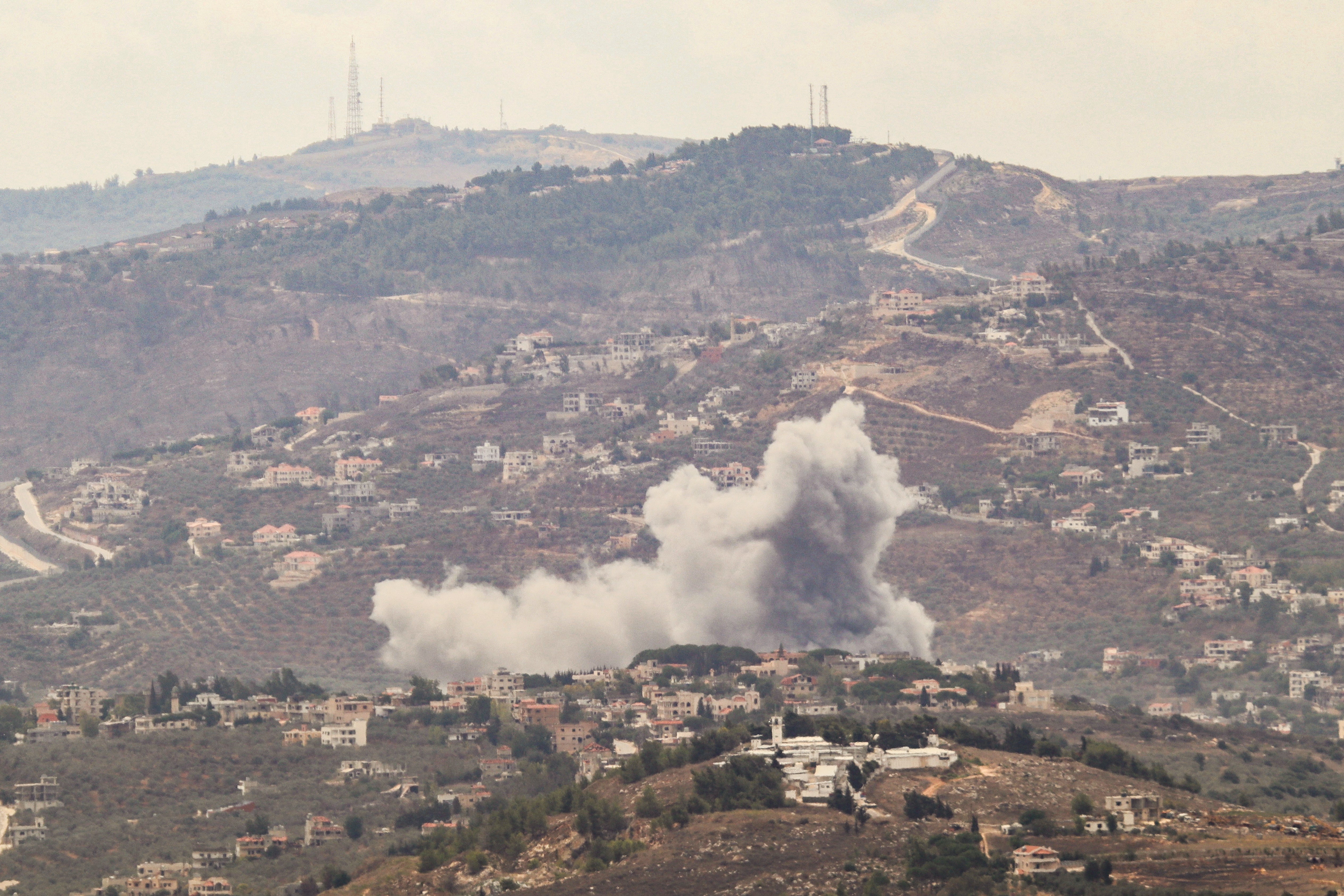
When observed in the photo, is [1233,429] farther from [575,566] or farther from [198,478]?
[198,478]

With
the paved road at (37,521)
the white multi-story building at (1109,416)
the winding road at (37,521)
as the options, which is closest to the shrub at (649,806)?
the white multi-story building at (1109,416)

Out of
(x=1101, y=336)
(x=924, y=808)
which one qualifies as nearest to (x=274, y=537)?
(x=1101, y=336)

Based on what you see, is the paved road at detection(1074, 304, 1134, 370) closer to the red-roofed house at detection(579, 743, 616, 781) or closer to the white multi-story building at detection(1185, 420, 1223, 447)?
the white multi-story building at detection(1185, 420, 1223, 447)

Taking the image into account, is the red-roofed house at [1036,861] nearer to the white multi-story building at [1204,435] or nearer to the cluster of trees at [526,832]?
the cluster of trees at [526,832]

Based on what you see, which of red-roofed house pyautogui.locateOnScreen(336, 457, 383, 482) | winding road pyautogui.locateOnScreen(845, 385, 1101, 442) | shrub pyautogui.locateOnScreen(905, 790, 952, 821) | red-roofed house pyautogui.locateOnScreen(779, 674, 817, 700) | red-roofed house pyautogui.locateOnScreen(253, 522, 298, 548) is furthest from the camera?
red-roofed house pyautogui.locateOnScreen(336, 457, 383, 482)

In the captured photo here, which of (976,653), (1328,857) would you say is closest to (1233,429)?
(976,653)

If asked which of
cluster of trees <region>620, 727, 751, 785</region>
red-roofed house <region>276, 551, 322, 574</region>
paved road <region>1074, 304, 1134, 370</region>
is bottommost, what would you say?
red-roofed house <region>276, 551, 322, 574</region>

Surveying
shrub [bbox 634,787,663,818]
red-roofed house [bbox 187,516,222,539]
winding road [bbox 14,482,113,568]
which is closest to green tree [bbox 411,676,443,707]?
shrub [bbox 634,787,663,818]

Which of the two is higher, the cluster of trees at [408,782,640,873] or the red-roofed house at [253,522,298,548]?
the cluster of trees at [408,782,640,873]
